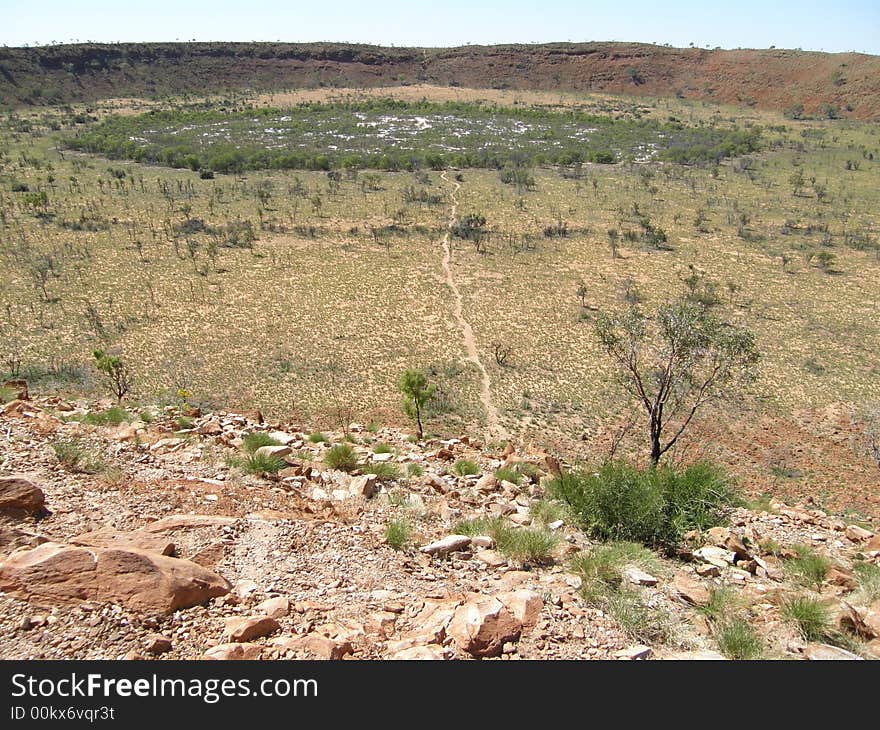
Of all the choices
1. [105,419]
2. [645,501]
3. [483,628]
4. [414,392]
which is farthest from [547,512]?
[414,392]

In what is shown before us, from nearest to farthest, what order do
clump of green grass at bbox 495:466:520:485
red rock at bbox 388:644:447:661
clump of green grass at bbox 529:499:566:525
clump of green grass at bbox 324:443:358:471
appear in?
red rock at bbox 388:644:447:661 → clump of green grass at bbox 529:499:566:525 → clump of green grass at bbox 324:443:358:471 → clump of green grass at bbox 495:466:520:485

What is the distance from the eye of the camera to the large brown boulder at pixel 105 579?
501 cm

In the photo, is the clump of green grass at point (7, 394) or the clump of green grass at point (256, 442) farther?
the clump of green grass at point (7, 394)

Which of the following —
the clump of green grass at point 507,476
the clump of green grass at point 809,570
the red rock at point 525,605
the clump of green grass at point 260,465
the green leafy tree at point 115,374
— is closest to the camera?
the red rock at point 525,605

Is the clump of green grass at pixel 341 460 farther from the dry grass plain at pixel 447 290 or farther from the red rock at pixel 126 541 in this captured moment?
the dry grass plain at pixel 447 290

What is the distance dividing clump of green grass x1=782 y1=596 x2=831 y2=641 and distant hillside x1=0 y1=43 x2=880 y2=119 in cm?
10502

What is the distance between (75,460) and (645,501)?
27.6ft

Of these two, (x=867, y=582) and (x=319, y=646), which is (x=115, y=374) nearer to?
(x=319, y=646)

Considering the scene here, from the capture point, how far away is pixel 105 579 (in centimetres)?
513

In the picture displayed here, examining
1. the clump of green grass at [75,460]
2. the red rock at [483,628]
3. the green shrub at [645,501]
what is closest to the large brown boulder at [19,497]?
the clump of green grass at [75,460]

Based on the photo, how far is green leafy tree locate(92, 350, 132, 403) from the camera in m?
18.1

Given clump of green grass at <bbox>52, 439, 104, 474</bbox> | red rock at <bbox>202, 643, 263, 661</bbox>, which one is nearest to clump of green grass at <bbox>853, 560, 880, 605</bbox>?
red rock at <bbox>202, 643, 263, 661</bbox>

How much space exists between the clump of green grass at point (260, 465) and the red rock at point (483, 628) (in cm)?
477

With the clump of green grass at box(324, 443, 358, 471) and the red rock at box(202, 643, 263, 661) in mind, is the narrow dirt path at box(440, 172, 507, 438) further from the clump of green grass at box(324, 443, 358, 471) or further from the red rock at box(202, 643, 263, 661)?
the red rock at box(202, 643, 263, 661)
